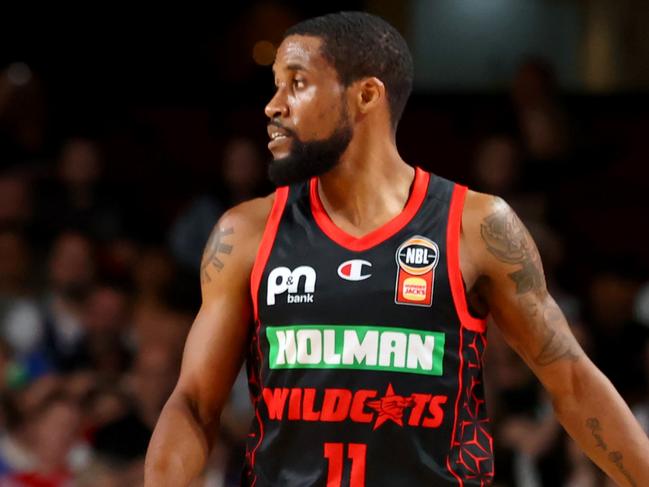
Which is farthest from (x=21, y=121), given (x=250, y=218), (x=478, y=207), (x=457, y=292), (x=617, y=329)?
(x=457, y=292)

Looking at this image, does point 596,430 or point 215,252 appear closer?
point 596,430

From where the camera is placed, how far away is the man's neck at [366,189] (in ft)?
12.2

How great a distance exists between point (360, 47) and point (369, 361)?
0.90 meters

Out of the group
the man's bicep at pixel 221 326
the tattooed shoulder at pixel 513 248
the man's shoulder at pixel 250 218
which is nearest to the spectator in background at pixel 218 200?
the man's shoulder at pixel 250 218

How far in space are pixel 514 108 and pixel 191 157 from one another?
224cm

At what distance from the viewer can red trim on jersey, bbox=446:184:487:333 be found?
3545mm

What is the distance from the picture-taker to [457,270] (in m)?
3.55

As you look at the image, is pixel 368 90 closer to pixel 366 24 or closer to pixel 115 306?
pixel 366 24

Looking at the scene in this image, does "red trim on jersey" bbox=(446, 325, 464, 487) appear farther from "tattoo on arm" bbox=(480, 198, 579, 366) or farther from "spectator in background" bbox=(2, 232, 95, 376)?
"spectator in background" bbox=(2, 232, 95, 376)

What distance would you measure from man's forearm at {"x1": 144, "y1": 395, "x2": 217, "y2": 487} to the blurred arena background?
122 inches

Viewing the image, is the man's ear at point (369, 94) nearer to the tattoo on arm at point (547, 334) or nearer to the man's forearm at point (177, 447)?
the tattoo on arm at point (547, 334)

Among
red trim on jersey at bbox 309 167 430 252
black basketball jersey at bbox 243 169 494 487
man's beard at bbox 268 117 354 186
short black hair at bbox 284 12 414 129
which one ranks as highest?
short black hair at bbox 284 12 414 129

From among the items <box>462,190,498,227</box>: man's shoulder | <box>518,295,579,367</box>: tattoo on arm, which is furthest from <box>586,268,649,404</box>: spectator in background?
<box>462,190,498,227</box>: man's shoulder

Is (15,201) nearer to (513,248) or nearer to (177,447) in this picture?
(177,447)
